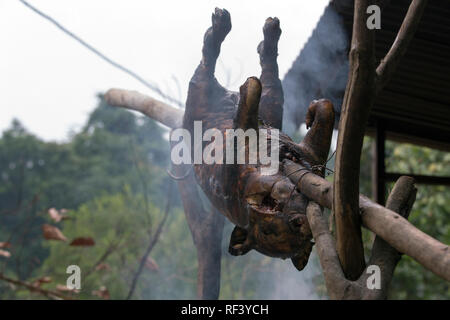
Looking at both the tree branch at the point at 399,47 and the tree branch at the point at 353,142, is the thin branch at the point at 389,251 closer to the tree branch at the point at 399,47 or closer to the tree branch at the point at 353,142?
the tree branch at the point at 353,142

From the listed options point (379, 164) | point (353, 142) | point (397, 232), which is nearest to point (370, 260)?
point (397, 232)

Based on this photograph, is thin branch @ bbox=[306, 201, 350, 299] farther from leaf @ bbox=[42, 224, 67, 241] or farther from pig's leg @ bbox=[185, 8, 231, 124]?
leaf @ bbox=[42, 224, 67, 241]

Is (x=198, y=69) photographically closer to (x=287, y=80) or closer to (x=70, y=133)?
(x=287, y=80)

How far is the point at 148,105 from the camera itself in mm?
3227

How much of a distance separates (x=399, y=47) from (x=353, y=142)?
39 centimetres

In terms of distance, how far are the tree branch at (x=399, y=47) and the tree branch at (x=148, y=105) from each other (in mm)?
1655

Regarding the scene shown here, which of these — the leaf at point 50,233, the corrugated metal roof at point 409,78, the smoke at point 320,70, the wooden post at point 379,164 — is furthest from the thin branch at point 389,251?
the leaf at point 50,233

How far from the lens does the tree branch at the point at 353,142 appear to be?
43.5 inches

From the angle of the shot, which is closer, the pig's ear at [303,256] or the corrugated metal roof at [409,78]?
the pig's ear at [303,256]

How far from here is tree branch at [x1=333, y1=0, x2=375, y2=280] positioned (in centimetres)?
111

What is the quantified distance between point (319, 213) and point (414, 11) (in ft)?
2.18

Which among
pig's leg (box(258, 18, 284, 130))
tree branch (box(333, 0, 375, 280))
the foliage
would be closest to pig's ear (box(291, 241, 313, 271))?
tree branch (box(333, 0, 375, 280))

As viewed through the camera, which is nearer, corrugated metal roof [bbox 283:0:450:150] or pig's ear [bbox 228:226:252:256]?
pig's ear [bbox 228:226:252:256]
